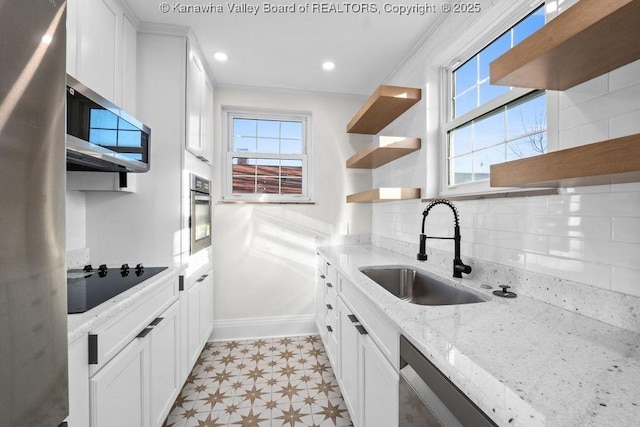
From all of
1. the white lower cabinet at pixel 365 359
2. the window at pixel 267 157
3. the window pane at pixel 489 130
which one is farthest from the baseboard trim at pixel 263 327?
the window pane at pixel 489 130

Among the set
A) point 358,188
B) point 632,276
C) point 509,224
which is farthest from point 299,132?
point 632,276

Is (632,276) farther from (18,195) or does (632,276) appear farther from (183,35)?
(183,35)

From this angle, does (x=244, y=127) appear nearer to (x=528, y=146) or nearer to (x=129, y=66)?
(x=129, y=66)

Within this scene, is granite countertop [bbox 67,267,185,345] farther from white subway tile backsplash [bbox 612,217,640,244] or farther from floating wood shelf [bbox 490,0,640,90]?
white subway tile backsplash [bbox 612,217,640,244]

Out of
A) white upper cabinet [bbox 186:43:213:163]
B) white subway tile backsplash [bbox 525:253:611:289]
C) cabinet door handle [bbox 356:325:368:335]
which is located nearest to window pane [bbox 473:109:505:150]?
white subway tile backsplash [bbox 525:253:611:289]

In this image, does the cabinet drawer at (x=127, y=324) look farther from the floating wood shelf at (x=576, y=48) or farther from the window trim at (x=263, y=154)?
the floating wood shelf at (x=576, y=48)

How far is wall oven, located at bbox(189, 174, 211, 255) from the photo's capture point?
6.89 ft

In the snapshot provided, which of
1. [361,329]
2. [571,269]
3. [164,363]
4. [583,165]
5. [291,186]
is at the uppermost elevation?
[291,186]

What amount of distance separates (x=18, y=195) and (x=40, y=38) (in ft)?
1.00

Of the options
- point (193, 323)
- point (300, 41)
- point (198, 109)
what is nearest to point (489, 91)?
point (300, 41)

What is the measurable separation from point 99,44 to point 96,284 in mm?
1321

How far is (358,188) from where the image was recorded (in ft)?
10.3

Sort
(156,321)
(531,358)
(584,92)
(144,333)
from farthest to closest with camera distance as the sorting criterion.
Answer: (156,321), (144,333), (584,92), (531,358)

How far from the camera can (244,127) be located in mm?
3021
